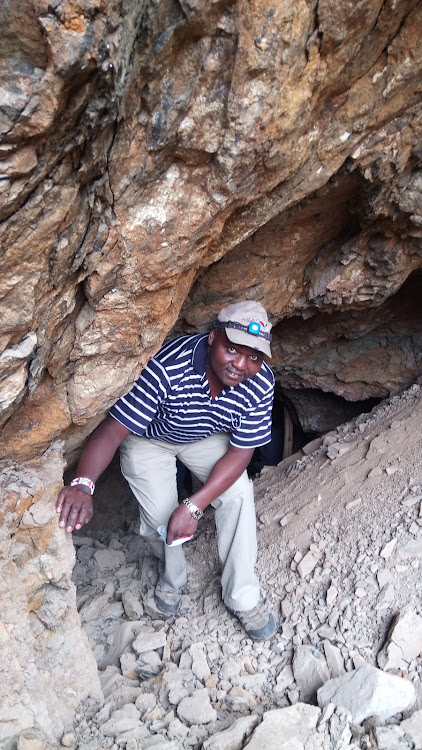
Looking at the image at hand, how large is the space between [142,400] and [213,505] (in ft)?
2.57

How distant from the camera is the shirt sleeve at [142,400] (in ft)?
9.71

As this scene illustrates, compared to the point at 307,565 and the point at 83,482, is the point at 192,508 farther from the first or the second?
the point at 307,565

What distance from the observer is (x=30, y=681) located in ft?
7.35

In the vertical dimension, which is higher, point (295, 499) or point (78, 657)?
point (78, 657)

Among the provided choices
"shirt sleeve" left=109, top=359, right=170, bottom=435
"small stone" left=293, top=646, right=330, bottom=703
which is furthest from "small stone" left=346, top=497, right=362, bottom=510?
"shirt sleeve" left=109, top=359, right=170, bottom=435

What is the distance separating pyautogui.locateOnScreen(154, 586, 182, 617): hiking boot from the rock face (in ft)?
2.44

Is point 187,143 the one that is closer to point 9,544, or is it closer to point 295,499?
point 9,544

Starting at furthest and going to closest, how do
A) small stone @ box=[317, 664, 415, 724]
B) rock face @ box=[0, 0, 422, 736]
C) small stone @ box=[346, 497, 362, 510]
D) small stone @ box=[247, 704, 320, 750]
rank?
small stone @ box=[346, 497, 362, 510] < small stone @ box=[317, 664, 415, 724] < small stone @ box=[247, 704, 320, 750] < rock face @ box=[0, 0, 422, 736]

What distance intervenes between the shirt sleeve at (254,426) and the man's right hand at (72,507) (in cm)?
93

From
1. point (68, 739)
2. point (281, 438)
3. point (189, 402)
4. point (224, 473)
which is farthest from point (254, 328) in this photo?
point (281, 438)

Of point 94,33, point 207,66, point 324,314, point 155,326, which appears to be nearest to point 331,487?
point 324,314

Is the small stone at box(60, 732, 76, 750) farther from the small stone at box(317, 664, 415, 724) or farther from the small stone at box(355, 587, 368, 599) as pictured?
the small stone at box(355, 587, 368, 599)

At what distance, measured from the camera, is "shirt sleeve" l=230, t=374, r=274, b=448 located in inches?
124

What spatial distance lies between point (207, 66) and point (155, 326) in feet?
3.64
